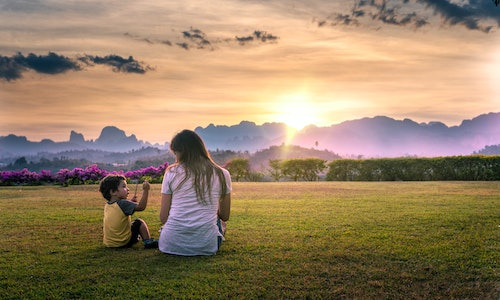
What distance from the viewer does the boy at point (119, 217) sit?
703 cm

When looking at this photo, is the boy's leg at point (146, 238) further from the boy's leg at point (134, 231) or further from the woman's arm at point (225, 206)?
the woman's arm at point (225, 206)

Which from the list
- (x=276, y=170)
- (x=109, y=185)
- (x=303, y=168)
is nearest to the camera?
(x=109, y=185)

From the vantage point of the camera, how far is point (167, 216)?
6508 mm

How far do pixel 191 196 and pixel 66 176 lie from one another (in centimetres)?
1919

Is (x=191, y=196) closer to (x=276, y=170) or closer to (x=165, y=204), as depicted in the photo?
(x=165, y=204)

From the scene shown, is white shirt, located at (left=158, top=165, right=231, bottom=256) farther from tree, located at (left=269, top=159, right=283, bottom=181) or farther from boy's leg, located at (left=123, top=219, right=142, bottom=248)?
tree, located at (left=269, top=159, right=283, bottom=181)

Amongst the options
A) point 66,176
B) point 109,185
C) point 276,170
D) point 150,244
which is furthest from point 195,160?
point 276,170

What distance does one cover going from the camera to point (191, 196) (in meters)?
6.27

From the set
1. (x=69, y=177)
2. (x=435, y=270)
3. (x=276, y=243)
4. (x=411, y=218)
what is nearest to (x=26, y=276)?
(x=276, y=243)

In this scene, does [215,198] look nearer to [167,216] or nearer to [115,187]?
[167,216]

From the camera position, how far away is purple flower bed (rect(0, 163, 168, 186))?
2344 cm

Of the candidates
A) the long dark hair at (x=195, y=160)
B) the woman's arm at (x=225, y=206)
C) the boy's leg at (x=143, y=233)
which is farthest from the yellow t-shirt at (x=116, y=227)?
the woman's arm at (x=225, y=206)

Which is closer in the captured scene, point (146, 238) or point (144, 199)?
point (144, 199)

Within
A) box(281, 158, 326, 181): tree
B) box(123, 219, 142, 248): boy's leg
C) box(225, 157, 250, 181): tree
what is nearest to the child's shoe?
box(123, 219, 142, 248): boy's leg
